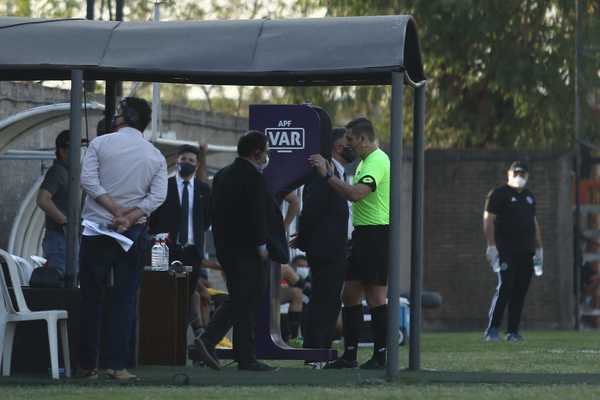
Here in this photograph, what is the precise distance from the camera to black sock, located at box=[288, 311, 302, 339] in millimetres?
18891

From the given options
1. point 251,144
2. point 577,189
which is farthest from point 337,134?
point 577,189

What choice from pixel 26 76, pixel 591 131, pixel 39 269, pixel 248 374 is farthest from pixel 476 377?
pixel 591 131

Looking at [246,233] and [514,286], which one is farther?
[514,286]

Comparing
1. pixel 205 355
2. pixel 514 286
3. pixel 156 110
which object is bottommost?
pixel 205 355

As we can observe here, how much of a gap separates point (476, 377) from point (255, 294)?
1.76 metres

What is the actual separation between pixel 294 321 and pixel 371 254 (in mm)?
5904

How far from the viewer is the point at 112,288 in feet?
38.4

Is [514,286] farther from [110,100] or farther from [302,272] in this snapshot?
[110,100]

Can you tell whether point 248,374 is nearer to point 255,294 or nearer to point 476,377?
point 255,294

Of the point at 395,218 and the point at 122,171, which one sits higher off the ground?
the point at 122,171

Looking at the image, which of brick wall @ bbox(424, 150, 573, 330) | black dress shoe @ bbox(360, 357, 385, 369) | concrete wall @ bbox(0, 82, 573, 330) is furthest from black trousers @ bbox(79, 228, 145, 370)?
brick wall @ bbox(424, 150, 573, 330)

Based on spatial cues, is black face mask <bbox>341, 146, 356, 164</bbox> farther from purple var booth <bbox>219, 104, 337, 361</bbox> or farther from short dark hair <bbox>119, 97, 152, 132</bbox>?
short dark hair <bbox>119, 97, 152, 132</bbox>

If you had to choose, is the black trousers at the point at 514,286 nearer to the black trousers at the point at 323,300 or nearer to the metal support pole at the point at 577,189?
the metal support pole at the point at 577,189

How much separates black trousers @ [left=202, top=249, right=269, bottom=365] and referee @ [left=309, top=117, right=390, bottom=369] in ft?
2.88
